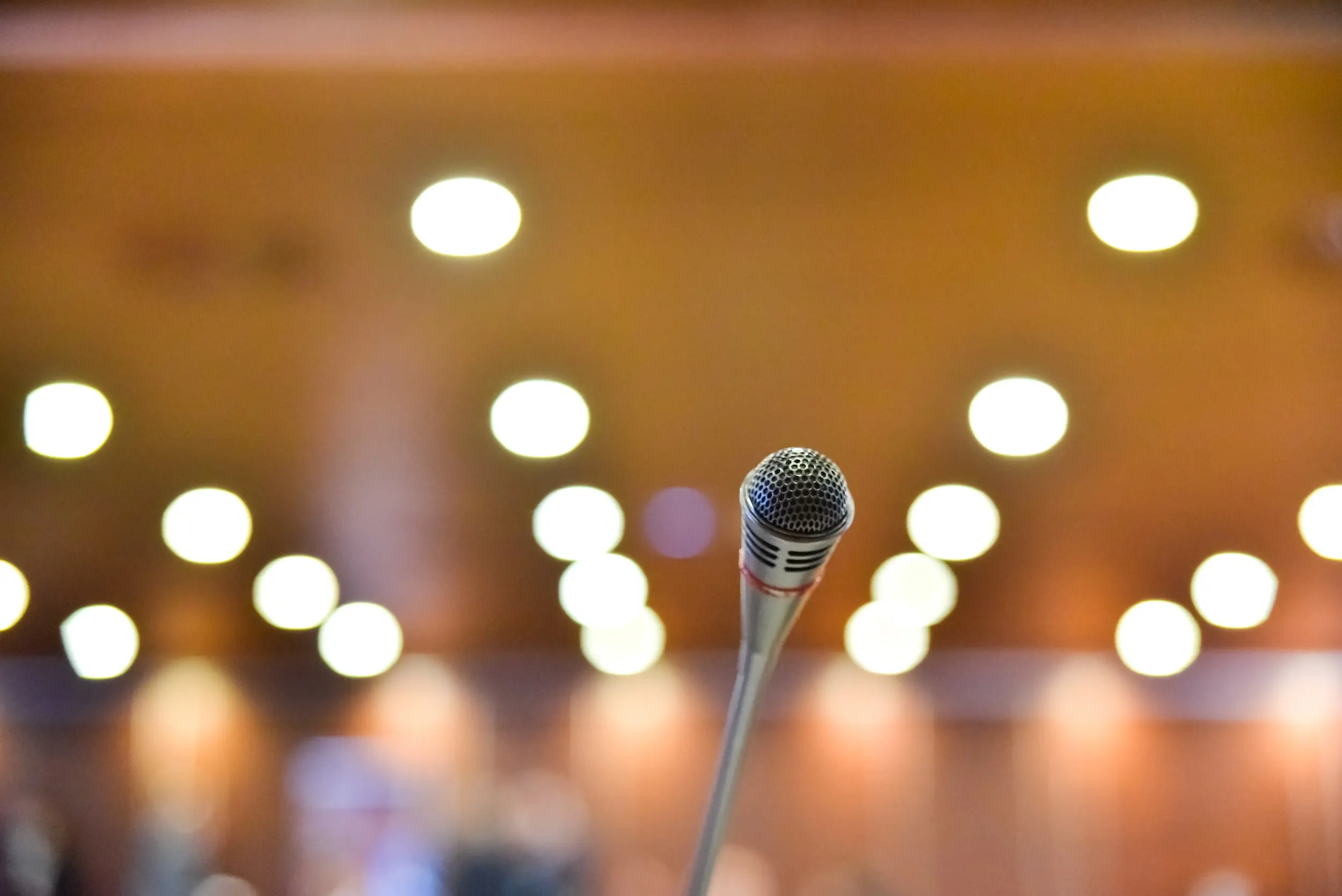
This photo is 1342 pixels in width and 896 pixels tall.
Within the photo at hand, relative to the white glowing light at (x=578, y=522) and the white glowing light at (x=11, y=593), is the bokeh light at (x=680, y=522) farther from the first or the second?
the white glowing light at (x=11, y=593)

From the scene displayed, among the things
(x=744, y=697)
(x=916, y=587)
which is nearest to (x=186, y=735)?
(x=916, y=587)

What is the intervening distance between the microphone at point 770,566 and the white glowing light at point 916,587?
13.7 feet

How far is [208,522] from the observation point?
4234mm

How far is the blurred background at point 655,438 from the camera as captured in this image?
1.98 m

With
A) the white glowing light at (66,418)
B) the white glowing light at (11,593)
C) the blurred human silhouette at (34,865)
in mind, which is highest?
the white glowing light at (66,418)

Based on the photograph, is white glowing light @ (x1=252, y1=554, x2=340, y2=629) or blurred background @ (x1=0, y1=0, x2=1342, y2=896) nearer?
blurred background @ (x1=0, y1=0, x2=1342, y2=896)

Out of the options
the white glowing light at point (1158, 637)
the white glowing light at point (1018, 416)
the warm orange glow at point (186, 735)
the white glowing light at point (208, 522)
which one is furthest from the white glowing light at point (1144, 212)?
the warm orange glow at point (186, 735)

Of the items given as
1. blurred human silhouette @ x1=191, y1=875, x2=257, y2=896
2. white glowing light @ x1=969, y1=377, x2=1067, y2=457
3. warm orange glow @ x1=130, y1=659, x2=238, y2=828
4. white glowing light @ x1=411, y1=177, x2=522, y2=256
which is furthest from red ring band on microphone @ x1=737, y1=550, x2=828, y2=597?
warm orange glow @ x1=130, y1=659, x2=238, y2=828

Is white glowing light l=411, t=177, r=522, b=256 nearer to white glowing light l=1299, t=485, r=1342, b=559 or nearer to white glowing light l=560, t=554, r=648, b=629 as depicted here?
white glowing light l=560, t=554, r=648, b=629

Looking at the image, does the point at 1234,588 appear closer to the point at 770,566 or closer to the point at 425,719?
the point at 425,719

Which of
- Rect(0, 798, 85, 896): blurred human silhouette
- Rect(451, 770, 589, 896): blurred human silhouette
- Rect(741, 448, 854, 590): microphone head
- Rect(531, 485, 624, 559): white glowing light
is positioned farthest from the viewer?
Rect(0, 798, 85, 896): blurred human silhouette

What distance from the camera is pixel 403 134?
210cm

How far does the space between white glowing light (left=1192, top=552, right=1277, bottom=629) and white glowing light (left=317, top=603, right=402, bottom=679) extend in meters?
3.49

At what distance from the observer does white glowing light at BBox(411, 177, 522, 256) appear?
2.22 metres
